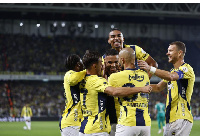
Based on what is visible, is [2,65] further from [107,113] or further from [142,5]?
[107,113]

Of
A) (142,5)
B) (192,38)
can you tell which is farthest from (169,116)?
(192,38)

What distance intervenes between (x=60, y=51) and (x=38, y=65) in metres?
3.06

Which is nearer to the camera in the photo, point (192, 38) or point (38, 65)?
point (38, 65)

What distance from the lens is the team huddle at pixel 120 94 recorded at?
4.73 m

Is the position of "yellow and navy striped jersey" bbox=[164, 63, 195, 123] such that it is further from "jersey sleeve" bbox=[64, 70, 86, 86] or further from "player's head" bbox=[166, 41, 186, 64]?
"jersey sleeve" bbox=[64, 70, 86, 86]

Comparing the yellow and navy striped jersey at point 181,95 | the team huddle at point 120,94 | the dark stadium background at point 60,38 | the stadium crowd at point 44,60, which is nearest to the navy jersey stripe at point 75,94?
the team huddle at point 120,94

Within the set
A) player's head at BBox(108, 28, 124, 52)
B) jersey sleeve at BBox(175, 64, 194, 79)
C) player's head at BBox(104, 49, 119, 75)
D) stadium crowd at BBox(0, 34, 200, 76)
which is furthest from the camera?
stadium crowd at BBox(0, 34, 200, 76)

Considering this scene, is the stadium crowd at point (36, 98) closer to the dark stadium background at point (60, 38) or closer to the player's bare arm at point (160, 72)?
the dark stadium background at point (60, 38)

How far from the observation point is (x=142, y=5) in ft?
115

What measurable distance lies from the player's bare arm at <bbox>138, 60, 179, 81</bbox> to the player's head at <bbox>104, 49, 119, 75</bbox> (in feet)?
1.92

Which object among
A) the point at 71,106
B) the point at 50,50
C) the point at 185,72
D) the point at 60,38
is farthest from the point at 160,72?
the point at 60,38

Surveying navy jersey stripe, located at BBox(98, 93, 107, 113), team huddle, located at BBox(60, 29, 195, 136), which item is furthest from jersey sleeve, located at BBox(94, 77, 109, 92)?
navy jersey stripe, located at BBox(98, 93, 107, 113)

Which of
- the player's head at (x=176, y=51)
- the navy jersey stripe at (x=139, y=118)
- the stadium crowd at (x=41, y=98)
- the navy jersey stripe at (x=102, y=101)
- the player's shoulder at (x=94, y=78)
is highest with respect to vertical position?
the player's head at (x=176, y=51)

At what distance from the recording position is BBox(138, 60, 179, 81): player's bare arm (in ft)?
15.9
